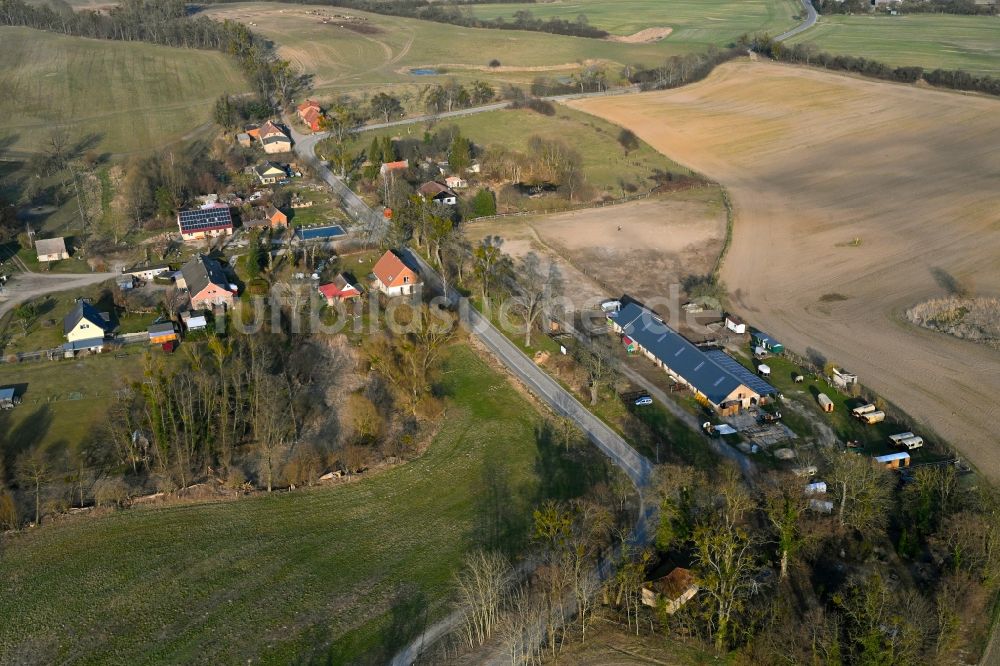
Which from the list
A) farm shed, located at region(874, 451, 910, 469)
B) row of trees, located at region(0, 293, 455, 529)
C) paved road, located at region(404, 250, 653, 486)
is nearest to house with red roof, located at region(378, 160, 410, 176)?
paved road, located at region(404, 250, 653, 486)

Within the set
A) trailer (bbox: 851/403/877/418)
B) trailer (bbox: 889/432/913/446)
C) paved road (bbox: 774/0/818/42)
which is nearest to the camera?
trailer (bbox: 889/432/913/446)

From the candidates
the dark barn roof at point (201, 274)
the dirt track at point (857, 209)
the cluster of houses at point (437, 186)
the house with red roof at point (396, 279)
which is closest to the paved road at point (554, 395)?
the house with red roof at point (396, 279)

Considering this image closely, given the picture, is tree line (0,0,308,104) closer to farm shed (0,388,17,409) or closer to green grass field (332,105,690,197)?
green grass field (332,105,690,197)

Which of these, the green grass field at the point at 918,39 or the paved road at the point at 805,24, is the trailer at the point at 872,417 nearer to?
the green grass field at the point at 918,39

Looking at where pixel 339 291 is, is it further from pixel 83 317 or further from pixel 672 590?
pixel 672 590

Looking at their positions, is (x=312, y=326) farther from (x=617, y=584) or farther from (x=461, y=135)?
(x=461, y=135)

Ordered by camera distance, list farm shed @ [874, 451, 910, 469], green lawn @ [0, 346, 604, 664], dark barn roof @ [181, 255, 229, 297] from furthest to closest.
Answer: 1. dark barn roof @ [181, 255, 229, 297]
2. farm shed @ [874, 451, 910, 469]
3. green lawn @ [0, 346, 604, 664]

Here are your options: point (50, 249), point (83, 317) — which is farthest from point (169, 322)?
point (50, 249)
